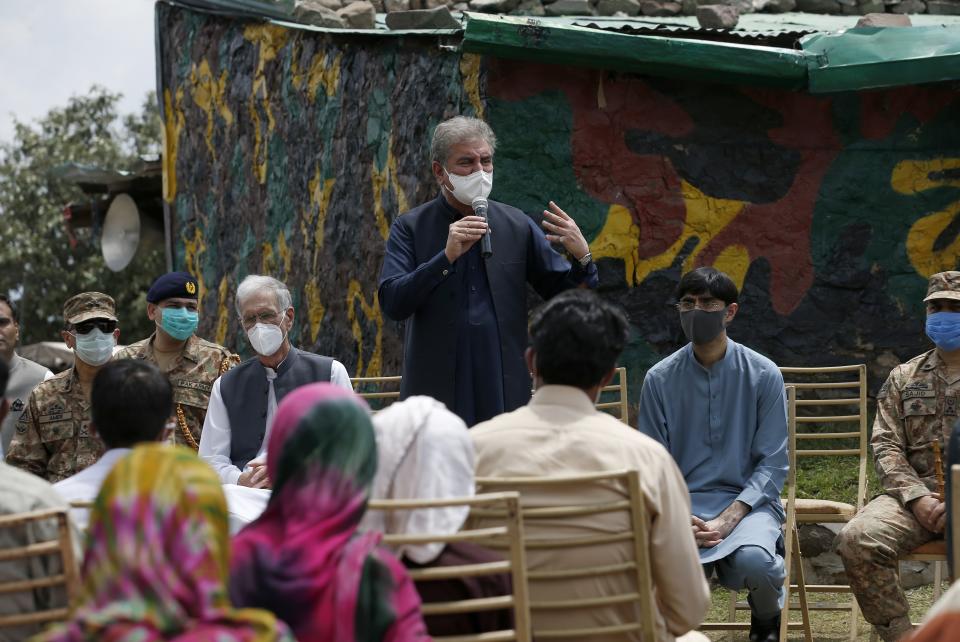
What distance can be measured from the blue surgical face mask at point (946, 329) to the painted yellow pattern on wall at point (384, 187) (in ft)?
11.8

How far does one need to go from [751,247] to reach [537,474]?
4.81m

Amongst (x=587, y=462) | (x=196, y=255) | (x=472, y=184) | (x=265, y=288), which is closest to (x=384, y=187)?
(x=265, y=288)

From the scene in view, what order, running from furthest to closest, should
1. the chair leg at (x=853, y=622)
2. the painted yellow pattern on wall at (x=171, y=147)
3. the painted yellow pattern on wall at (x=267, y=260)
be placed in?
the painted yellow pattern on wall at (x=171, y=147), the painted yellow pattern on wall at (x=267, y=260), the chair leg at (x=853, y=622)

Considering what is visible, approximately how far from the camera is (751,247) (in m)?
7.77

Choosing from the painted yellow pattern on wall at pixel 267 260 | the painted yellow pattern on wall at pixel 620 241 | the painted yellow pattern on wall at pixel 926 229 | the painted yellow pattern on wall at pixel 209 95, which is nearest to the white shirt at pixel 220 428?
the painted yellow pattern on wall at pixel 620 241

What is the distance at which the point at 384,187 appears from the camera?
8477 mm

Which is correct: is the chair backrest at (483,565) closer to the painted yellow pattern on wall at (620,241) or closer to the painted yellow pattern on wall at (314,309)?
the painted yellow pattern on wall at (620,241)

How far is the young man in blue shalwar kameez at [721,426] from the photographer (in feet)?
16.2

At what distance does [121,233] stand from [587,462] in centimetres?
1097

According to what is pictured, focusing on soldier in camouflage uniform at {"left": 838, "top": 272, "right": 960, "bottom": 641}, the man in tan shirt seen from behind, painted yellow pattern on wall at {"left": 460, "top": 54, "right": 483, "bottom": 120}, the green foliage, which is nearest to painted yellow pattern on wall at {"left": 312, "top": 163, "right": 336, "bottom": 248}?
painted yellow pattern on wall at {"left": 460, "top": 54, "right": 483, "bottom": 120}

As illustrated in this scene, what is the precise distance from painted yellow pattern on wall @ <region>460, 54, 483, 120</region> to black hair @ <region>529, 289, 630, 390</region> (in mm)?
4273

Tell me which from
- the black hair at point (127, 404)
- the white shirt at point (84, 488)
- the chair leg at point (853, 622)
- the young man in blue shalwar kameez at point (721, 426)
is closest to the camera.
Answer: the black hair at point (127, 404)

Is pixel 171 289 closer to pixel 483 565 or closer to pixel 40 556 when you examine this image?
pixel 40 556

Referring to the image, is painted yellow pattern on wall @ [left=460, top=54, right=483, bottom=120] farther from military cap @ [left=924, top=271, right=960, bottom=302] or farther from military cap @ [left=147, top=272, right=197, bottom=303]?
military cap @ [left=924, top=271, right=960, bottom=302]
